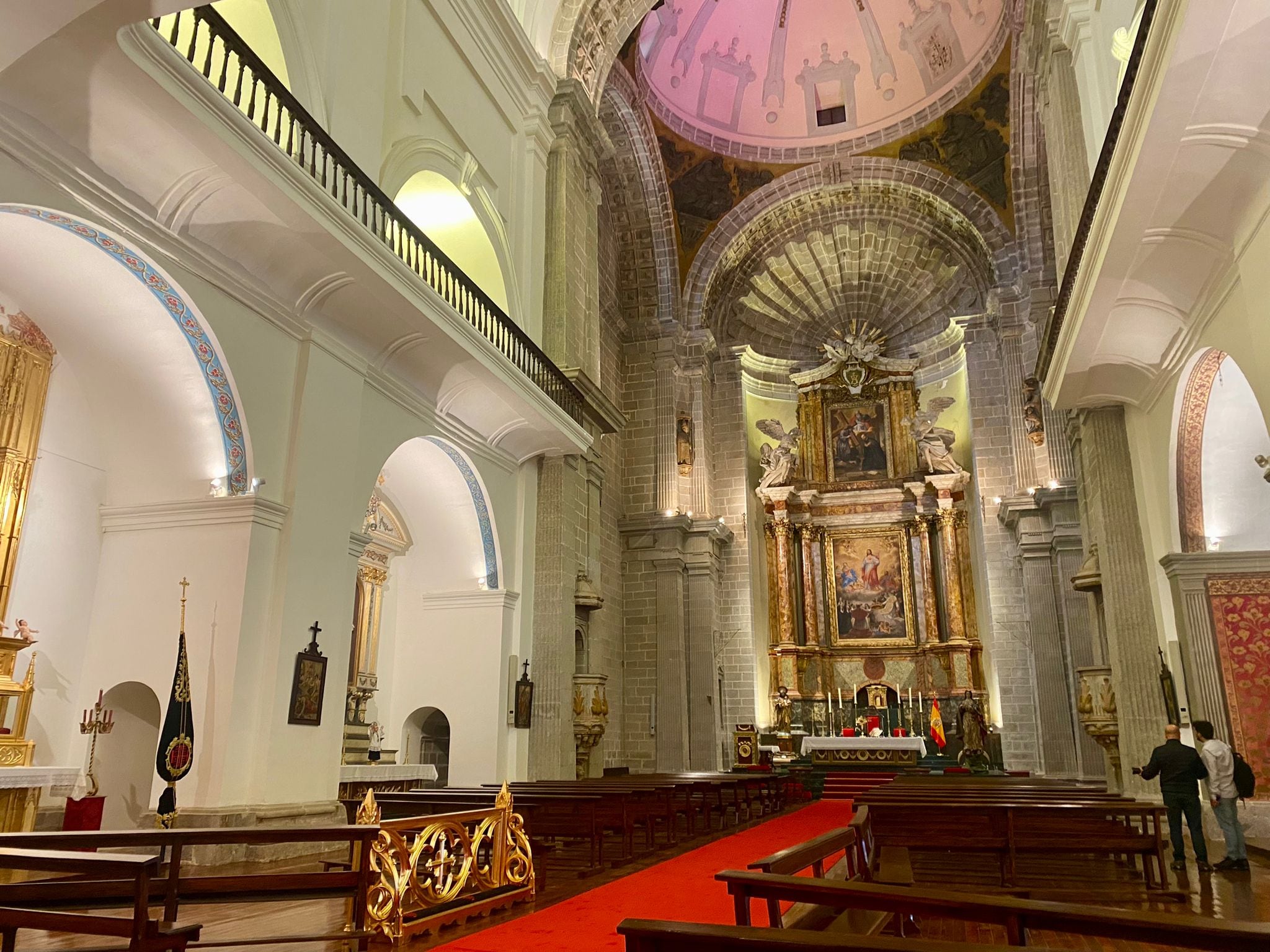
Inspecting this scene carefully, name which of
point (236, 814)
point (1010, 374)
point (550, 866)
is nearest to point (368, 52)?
point (236, 814)

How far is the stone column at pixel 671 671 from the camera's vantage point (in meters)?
17.6

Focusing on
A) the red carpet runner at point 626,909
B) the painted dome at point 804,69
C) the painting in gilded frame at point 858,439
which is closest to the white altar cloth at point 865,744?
the painting in gilded frame at point 858,439

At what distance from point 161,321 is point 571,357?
6.70 m

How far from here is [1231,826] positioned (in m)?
6.59

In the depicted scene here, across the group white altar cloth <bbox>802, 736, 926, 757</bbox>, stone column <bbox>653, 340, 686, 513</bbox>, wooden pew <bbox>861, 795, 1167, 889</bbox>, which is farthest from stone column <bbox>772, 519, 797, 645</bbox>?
wooden pew <bbox>861, 795, 1167, 889</bbox>

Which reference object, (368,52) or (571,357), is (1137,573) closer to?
(571,357)

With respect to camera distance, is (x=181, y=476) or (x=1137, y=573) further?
(x=1137, y=573)

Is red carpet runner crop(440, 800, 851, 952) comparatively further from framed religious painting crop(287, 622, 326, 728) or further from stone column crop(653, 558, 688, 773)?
stone column crop(653, 558, 688, 773)

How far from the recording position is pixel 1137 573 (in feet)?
31.4

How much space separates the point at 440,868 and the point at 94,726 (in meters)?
3.60

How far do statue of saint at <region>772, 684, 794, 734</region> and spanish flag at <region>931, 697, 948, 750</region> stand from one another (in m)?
2.86

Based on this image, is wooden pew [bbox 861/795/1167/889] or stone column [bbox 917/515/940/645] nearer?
wooden pew [bbox 861/795/1167/889]

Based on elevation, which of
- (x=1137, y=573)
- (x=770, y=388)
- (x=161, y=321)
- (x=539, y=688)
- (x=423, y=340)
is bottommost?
(x=539, y=688)

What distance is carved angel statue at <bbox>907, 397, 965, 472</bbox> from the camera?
20.9 m
